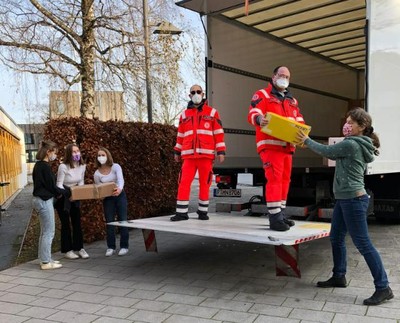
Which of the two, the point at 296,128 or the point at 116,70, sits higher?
the point at 116,70

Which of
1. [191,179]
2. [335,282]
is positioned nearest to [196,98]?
[191,179]

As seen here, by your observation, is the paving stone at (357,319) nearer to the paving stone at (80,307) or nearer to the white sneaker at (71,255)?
the paving stone at (80,307)

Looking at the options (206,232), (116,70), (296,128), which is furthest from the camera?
(116,70)

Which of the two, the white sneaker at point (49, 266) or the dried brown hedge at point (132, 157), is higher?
the dried brown hedge at point (132, 157)

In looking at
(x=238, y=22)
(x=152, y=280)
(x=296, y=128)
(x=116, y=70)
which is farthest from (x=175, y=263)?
(x=116, y=70)

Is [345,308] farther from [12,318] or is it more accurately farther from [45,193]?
[45,193]

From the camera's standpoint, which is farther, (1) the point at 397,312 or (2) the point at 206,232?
(2) the point at 206,232

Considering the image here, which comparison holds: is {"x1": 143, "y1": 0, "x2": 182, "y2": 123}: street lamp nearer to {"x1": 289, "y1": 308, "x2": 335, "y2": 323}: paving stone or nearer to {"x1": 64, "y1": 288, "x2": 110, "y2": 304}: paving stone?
{"x1": 64, "y1": 288, "x2": 110, "y2": 304}: paving stone

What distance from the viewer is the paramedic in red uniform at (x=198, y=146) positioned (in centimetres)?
573

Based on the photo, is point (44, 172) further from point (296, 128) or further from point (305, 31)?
point (305, 31)

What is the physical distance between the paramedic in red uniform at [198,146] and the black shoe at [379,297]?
2424 millimetres

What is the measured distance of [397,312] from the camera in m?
3.83

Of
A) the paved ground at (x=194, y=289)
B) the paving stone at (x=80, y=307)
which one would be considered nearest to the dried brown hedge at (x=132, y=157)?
the paved ground at (x=194, y=289)

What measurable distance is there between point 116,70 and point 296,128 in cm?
704
